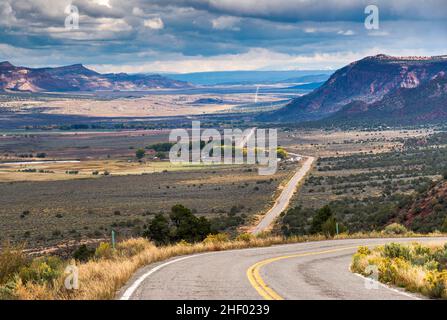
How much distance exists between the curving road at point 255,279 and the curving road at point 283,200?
25203 mm

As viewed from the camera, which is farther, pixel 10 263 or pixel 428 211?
pixel 428 211

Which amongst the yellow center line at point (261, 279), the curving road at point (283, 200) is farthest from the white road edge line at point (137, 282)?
the curving road at point (283, 200)

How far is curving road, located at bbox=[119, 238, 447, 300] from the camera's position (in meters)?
11.8

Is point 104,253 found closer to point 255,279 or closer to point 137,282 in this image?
point 137,282

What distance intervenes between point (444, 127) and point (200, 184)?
108 metres

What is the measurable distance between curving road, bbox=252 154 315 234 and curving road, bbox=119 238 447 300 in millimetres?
25203

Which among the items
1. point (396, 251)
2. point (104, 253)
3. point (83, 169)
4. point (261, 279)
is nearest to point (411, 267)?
point (261, 279)

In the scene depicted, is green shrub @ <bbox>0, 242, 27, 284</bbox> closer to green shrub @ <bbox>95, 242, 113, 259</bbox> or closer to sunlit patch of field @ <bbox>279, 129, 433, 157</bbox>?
green shrub @ <bbox>95, 242, 113, 259</bbox>

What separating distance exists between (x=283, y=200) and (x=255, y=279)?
54.8 metres

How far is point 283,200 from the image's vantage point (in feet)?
225

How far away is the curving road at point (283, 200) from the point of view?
171ft

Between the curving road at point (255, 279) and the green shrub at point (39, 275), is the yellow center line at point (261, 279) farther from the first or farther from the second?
the green shrub at point (39, 275)
